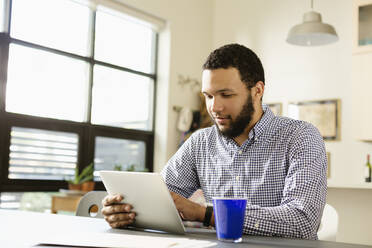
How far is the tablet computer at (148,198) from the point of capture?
1.23 meters

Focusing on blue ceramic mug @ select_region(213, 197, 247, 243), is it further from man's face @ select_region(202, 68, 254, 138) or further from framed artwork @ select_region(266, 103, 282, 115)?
framed artwork @ select_region(266, 103, 282, 115)

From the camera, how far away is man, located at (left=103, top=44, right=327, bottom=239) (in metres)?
1.34

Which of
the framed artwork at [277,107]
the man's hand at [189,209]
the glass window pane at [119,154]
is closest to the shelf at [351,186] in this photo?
the framed artwork at [277,107]

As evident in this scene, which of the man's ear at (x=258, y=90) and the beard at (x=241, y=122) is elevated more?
the man's ear at (x=258, y=90)

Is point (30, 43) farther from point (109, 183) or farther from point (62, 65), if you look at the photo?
point (109, 183)

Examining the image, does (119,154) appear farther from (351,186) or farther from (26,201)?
(351,186)

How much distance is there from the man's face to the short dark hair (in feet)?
0.06

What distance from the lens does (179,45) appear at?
5141 mm

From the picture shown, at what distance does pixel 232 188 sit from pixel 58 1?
122 inches

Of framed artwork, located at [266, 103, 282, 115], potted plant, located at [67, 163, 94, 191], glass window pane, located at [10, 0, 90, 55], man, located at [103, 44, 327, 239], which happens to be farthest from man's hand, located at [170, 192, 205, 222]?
framed artwork, located at [266, 103, 282, 115]

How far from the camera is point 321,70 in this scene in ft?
15.1

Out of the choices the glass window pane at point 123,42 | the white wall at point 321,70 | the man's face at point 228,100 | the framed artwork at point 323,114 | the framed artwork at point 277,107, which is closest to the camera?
the man's face at point 228,100

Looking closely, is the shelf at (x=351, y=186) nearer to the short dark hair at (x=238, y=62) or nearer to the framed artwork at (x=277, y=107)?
the framed artwork at (x=277, y=107)

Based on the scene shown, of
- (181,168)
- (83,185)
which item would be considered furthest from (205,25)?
(181,168)
